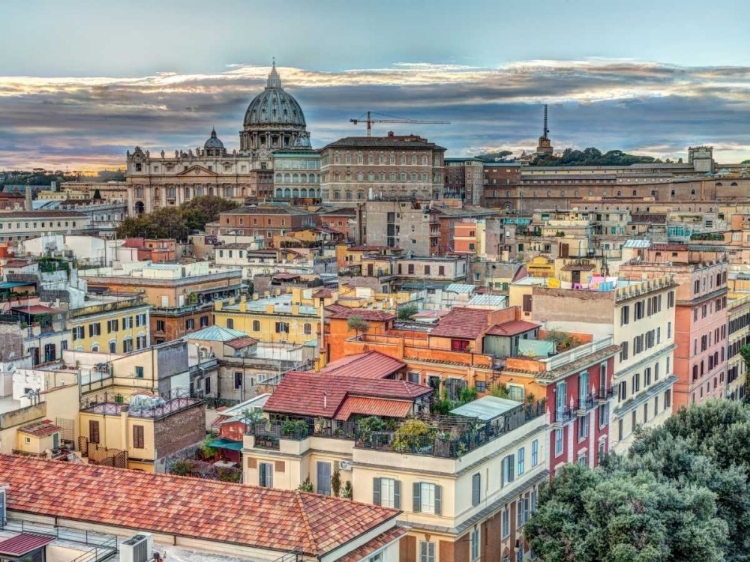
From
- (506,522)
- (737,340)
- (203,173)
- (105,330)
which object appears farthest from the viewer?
(203,173)

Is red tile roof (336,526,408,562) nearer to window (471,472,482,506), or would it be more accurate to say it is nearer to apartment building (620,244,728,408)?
window (471,472,482,506)

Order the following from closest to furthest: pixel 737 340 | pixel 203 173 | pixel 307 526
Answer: pixel 307 526 < pixel 737 340 < pixel 203 173

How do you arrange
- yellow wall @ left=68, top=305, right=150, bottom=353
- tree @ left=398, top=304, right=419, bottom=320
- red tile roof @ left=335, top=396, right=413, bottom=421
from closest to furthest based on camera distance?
red tile roof @ left=335, top=396, right=413, bottom=421 → tree @ left=398, top=304, right=419, bottom=320 → yellow wall @ left=68, top=305, right=150, bottom=353

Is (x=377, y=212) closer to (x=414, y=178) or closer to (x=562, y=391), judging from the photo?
(x=414, y=178)

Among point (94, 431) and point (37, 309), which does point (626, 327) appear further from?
point (37, 309)

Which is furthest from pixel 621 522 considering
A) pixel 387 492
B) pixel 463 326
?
pixel 463 326

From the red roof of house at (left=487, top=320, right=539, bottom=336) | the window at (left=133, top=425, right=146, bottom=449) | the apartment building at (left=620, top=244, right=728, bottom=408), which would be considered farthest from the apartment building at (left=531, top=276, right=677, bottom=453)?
the window at (left=133, top=425, right=146, bottom=449)
